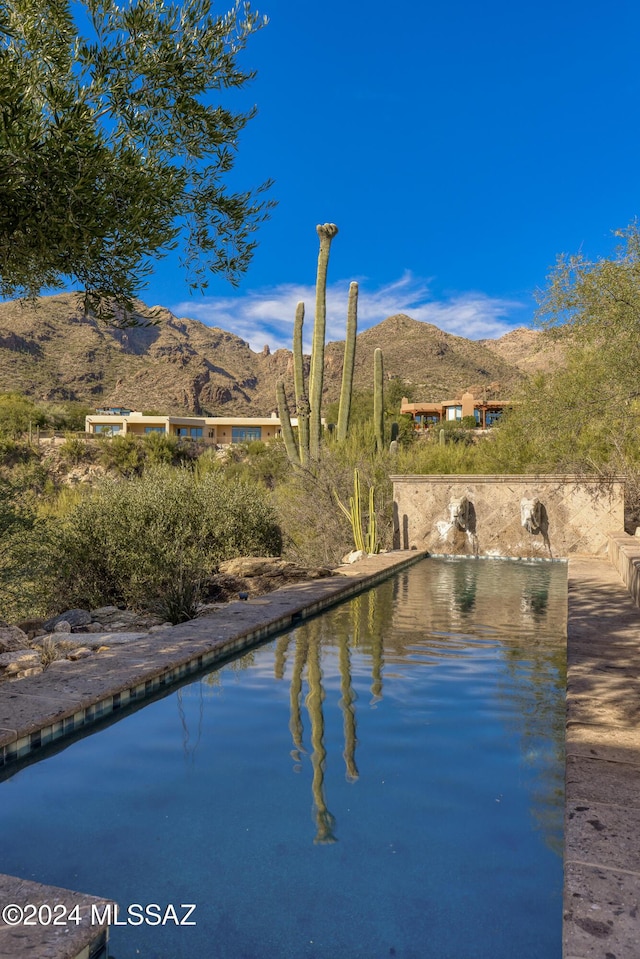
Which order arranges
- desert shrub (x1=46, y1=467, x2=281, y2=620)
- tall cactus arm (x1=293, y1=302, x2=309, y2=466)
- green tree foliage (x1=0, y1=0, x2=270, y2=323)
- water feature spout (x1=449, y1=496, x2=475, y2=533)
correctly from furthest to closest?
1. tall cactus arm (x1=293, y1=302, x2=309, y2=466)
2. water feature spout (x1=449, y1=496, x2=475, y2=533)
3. desert shrub (x1=46, y1=467, x2=281, y2=620)
4. green tree foliage (x1=0, y1=0, x2=270, y2=323)

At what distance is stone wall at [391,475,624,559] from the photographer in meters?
12.1

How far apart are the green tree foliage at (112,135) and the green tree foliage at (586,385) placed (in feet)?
19.3

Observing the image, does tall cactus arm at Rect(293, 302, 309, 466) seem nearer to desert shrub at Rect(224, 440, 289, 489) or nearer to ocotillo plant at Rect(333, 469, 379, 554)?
ocotillo plant at Rect(333, 469, 379, 554)

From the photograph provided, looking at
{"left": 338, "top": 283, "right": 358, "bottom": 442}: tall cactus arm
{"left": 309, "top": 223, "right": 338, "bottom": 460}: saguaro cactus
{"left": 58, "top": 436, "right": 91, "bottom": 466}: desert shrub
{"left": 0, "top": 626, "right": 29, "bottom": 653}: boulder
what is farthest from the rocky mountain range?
{"left": 0, "top": 626, "right": 29, "bottom": 653}: boulder

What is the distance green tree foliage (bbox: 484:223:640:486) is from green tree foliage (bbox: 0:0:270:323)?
19.3 ft

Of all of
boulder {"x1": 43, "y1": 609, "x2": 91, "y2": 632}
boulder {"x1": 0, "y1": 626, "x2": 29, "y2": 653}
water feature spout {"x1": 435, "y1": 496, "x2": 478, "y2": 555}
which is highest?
water feature spout {"x1": 435, "y1": 496, "x2": 478, "y2": 555}

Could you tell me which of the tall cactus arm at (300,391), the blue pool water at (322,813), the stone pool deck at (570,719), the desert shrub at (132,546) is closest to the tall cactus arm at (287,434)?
the tall cactus arm at (300,391)

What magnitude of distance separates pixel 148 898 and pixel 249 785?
92 centimetres

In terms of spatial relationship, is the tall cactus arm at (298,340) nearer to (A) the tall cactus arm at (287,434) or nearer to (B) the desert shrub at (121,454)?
(A) the tall cactus arm at (287,434)

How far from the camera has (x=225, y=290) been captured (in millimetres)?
6473

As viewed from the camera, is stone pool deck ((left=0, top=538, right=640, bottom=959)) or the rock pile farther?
the rock pile

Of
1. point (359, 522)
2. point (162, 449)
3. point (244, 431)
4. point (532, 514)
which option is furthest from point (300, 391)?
point (244, 431)

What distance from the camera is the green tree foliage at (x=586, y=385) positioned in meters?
9.49

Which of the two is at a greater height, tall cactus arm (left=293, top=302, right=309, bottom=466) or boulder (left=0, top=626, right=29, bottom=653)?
tall cactus arm (left=293, top=302, right=309, bottom=466)
